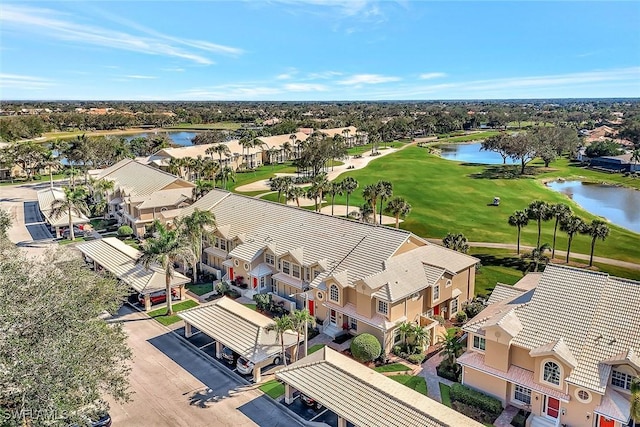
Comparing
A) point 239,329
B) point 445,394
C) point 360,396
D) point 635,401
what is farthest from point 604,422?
point 239,329

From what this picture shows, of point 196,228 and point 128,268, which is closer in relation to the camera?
point 196,228

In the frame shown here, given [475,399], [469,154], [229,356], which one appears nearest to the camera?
[475,399]

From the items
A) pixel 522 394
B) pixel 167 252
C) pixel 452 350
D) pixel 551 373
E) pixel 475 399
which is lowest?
pixel 475 399

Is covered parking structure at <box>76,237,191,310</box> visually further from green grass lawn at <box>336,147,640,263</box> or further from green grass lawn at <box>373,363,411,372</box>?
green grass lawn at <box>336,147,640,263</box>

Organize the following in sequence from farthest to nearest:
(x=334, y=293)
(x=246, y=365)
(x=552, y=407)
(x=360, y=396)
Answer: (x=334, y=293), (x=246, y=365), (x=552, y=407), (x=360, y=396)

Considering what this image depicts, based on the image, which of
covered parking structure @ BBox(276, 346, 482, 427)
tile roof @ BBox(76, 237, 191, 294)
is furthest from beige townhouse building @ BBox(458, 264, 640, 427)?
tile roof @ BBox(76, 237, 191, 294)

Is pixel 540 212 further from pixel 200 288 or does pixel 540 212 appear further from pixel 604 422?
pixel 200 288

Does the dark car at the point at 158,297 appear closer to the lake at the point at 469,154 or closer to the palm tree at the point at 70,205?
the palm tree at the point at 70,205
